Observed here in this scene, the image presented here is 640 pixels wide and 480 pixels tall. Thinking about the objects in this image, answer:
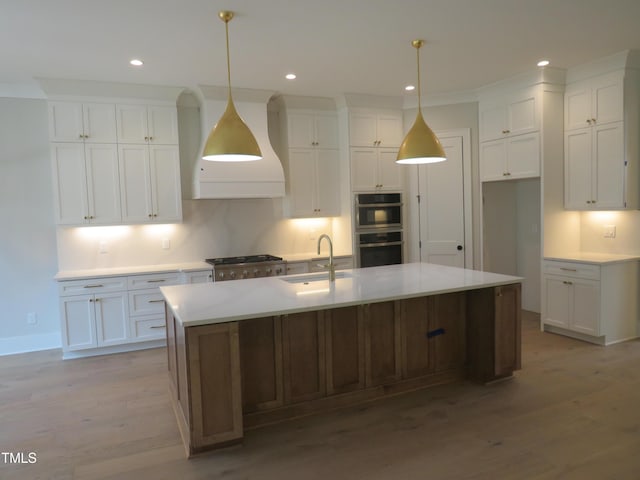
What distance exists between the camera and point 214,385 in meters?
2.63

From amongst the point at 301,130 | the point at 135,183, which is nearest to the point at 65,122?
the point at 135,183

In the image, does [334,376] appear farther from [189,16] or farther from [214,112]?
[214,112]

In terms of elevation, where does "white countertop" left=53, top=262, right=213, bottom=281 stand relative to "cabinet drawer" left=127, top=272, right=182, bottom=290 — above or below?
above

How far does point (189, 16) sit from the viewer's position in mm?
3121

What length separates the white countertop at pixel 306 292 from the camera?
8.64 feet

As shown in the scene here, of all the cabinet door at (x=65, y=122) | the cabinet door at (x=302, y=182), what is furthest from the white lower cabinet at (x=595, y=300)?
the cabinet door at (x=65, y=122)

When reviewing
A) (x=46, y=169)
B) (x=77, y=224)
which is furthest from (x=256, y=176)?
(x=46, y=169)

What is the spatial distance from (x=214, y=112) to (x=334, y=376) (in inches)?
127

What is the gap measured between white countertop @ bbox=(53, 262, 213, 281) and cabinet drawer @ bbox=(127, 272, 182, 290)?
0.14ft

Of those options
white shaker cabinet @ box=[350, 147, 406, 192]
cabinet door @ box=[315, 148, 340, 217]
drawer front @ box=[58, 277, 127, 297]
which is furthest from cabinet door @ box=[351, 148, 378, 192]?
drawer front @ box=[58, 277, 127, 297]

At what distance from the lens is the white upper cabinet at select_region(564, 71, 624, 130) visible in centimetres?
441

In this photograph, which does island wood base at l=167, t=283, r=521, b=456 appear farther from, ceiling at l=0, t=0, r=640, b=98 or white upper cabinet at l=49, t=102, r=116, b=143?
white upper cabinet at l=49, t=102, r=116, b=143

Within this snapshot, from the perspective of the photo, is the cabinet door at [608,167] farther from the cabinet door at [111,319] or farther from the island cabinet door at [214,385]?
the cabinet door at [111,319]

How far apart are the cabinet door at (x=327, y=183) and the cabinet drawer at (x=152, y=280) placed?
189 cm
